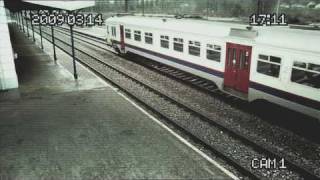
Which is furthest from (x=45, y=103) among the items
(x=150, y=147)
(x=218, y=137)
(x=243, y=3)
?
(x=243, y=3)

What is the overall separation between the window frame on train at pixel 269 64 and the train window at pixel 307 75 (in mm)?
665

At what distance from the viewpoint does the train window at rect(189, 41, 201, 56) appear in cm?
1526

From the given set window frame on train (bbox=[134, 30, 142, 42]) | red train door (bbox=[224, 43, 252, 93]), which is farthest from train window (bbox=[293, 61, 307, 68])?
window frame on train (bbox=[134, 30, 142, 42])

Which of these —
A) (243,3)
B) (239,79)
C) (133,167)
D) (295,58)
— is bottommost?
(133,167)

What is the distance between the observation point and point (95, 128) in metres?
11.0

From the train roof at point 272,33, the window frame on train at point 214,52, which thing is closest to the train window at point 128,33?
the train roof at point 272,33

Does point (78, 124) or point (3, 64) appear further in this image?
point (3, 64)

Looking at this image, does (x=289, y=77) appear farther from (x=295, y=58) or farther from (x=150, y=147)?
(x=150, y=147)

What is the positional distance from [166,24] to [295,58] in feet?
30.0

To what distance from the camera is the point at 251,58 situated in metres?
12.0

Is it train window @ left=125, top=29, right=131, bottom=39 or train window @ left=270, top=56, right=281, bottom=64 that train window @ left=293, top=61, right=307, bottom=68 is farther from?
train window @ left=125, top=29, right=131, bottom=39
